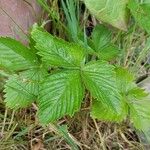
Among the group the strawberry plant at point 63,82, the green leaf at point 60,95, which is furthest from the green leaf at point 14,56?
the green leaf at point 60,95

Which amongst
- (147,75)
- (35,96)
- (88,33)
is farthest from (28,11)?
(147,75)

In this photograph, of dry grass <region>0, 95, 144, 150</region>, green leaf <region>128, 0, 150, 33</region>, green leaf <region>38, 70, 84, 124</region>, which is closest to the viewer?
green leaf <region>38, 70, 84, 124</region>

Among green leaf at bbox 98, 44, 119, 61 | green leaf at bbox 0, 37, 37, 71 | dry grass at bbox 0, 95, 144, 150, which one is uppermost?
green leaf at bbox 0, 37, 37, 71

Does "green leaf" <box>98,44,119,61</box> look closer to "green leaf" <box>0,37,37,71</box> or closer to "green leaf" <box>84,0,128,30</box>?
"green leaf" <box>84,0,128,30</box>

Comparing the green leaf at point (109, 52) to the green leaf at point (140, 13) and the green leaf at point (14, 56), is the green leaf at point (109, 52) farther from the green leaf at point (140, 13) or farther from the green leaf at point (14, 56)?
the green leaf at point (14, 56)

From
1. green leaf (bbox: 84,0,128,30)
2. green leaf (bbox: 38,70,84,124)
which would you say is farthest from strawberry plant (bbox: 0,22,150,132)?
green leaf (bbox: 84,0,128,30)

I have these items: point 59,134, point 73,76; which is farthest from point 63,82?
point 59,134

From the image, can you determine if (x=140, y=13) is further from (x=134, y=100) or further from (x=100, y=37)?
(x=134, y=100)
